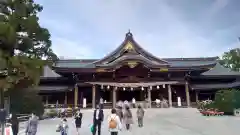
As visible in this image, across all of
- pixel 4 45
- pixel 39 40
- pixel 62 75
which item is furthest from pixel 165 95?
pixel 4 45

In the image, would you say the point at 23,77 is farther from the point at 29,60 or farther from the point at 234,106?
the point at 234,106

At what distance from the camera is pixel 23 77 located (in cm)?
1692

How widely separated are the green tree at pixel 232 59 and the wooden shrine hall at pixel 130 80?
610 inches

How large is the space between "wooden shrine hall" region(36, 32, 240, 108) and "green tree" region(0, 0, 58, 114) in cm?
1140

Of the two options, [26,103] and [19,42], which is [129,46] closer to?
[26,103]

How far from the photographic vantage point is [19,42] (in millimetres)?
17484

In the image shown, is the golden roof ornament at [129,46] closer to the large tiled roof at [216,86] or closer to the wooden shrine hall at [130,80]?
the wooden shrine hall at [130,80]

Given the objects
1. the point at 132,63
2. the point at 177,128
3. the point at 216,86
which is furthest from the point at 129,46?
the point at 177,128

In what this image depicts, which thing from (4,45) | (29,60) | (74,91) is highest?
(4,45)

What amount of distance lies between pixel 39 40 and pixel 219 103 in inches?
668

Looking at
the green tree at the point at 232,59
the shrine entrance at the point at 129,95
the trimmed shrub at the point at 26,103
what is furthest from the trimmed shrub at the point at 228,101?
the green tree at the point at 232,59

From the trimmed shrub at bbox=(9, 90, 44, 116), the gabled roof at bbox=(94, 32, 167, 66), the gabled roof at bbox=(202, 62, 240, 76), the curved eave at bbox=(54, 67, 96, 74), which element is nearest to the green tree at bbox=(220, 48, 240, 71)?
the gabled roof at bbox=(202, 62, 240, 76)

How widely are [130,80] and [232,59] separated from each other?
95.9 feet

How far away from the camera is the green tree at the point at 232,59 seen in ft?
158
